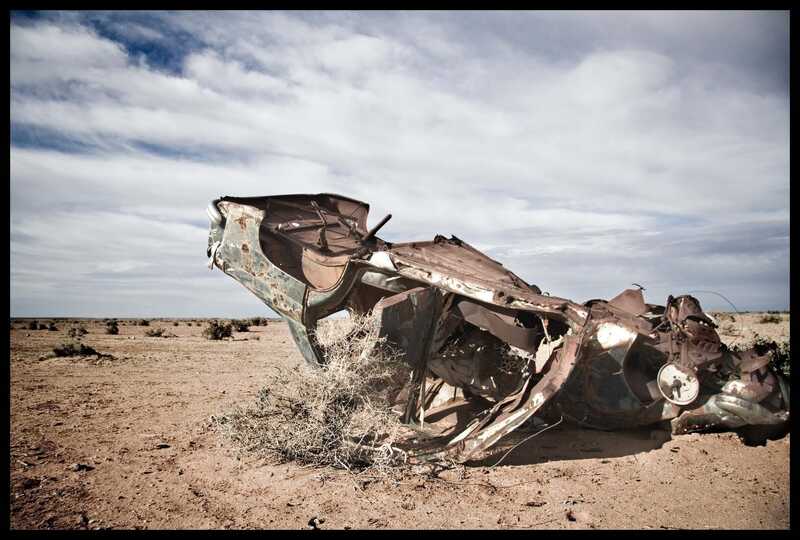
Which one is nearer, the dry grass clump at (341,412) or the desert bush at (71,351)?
the dry grass clump at (341,412)

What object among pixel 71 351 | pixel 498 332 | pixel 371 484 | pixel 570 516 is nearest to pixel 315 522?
pixel 371 484

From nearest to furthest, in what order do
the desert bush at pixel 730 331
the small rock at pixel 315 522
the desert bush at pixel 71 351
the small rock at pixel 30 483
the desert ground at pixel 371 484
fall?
the small rock at pixel 315 522 < the desert ground at pixel 371 484 < the small rock at pixel 30 483 < the desert bush at pixel 730 331 < the desert bush at pixel 71 351

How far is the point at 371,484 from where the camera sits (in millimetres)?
4723

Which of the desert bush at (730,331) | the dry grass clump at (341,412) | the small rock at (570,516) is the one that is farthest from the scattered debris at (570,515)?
the desert bush at (730,331)

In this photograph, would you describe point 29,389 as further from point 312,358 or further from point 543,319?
point 543,319

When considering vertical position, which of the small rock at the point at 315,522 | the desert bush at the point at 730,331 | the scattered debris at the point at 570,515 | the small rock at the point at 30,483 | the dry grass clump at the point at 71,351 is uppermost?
the desert bush at the point at 730,331

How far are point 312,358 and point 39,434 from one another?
3421mm

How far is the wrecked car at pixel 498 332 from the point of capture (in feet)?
17.1

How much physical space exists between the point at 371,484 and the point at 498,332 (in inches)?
78.4

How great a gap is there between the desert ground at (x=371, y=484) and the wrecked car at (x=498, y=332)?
42cm

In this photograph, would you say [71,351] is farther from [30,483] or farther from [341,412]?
[341,412]

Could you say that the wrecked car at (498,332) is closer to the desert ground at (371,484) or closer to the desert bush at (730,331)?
the desert ground at (371,484)

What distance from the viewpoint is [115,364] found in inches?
483

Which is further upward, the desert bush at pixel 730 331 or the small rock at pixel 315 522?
the desert bush at pixel 730 331
